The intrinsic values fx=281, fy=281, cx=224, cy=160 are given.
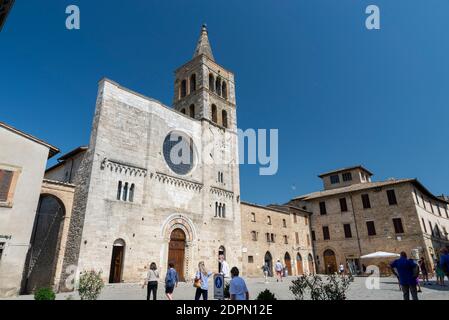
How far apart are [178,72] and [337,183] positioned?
2618 centimetres

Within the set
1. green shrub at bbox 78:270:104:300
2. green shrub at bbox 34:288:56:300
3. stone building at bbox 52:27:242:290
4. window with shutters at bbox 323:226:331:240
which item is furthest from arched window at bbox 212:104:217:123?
green shrub at bbox 34:288:56:300

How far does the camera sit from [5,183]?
1402cm

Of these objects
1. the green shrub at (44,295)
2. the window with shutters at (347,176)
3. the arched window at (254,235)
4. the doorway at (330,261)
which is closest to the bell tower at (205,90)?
the arched window at (254,235)

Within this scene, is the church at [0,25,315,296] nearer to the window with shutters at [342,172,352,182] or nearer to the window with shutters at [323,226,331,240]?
the window with shutters at [323,226,331,240]

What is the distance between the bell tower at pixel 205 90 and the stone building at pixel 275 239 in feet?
33.4

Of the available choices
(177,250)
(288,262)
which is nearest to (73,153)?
(177,250)

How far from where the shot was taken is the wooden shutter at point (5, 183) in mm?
13867

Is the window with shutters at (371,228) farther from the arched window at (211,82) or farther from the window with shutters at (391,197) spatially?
the arched window at (211,82)

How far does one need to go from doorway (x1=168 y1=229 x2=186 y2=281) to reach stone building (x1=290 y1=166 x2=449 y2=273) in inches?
774

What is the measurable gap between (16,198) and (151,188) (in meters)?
8.68

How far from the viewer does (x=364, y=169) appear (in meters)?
39.2
